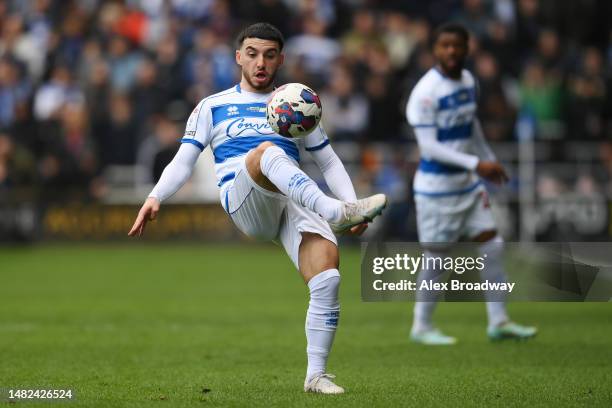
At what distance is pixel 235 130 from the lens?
25.9ft

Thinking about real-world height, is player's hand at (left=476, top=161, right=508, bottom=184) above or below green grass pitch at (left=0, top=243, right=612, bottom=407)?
above

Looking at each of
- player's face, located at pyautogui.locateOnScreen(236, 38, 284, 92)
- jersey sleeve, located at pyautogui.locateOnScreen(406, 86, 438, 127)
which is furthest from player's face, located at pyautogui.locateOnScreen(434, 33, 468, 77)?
player's face, located at pyautogui.locateOnScreen(236, 38, 284, 92)

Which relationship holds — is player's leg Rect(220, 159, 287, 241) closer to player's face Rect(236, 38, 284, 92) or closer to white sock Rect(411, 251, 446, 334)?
player's face Rect(236, 38, 284, 92)

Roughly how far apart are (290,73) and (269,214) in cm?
1339

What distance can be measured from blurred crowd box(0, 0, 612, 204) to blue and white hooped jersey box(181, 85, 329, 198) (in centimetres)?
1229

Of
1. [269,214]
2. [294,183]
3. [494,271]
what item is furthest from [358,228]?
[494,271]

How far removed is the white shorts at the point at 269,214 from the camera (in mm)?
7641

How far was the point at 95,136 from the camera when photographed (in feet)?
72.7

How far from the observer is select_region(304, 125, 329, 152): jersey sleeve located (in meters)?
7.81

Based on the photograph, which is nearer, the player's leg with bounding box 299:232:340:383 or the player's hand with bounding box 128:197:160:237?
Result: the player's hand with bounding box 128:197:160:237

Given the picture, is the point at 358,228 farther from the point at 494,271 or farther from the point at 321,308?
the point at 494,271

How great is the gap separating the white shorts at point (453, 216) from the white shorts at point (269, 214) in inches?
120

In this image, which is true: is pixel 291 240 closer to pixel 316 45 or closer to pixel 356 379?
pixel 356 379

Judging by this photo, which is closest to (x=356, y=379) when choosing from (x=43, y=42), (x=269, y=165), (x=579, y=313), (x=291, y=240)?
(x=291, y=240)
